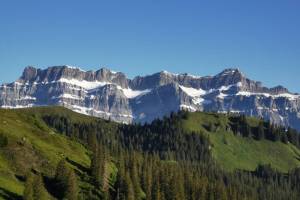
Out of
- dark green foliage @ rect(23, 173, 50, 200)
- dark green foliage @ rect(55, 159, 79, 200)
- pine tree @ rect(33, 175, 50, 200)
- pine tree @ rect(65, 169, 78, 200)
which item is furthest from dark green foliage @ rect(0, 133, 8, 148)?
pine tree @ rect(33, 175, 50, 200)

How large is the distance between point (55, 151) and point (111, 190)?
19908mm

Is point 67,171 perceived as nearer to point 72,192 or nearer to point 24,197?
point 72,192

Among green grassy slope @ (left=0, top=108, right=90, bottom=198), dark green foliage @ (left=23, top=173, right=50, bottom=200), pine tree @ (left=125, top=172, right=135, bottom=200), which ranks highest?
green grassy slope @ (left=0, top=108, right=90, bottom=198)

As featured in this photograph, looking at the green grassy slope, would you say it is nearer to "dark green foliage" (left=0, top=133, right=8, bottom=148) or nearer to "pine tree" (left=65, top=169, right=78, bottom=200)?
"dark green foliage" (left=0, top=133, right=8, bottom=148)

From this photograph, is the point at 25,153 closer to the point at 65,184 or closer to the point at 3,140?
the point at 3,140

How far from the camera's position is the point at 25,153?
152125 mm

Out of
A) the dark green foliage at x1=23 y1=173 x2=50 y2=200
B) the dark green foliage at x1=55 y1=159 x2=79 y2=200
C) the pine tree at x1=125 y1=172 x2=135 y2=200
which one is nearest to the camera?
the dark green foliage at x1=23 y1=173 x2=50 y2=200

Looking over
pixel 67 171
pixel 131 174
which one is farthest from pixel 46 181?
pixel 131 174

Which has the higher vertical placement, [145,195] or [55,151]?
[55,151]

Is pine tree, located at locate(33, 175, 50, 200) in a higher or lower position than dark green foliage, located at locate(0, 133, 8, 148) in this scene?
lower

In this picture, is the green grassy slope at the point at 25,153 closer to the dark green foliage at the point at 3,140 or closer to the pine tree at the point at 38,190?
the dark green foliage at the point at 3,140

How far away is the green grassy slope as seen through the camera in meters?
136

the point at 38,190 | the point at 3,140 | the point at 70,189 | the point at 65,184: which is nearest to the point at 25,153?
the point at 3,140

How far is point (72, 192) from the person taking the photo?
138000 mm
